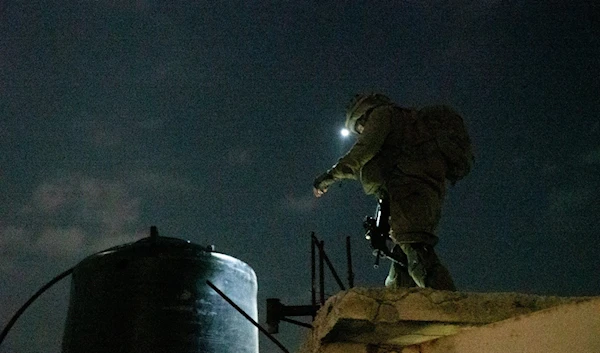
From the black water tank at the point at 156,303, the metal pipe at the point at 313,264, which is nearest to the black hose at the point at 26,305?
the black water tank at the point at 156,303

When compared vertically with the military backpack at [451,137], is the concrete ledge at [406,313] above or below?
below

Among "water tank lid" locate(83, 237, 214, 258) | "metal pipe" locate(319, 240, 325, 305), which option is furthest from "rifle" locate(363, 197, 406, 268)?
"water tank lid" locate(83, 237, 214, 258)

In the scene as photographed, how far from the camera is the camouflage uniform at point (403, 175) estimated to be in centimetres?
452

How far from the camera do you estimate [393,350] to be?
3.14 m

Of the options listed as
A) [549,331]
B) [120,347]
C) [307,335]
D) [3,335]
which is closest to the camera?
[549,331]

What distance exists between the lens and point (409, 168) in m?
4.74

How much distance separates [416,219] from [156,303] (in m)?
3.10

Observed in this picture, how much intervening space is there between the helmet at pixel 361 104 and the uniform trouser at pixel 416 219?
86cm

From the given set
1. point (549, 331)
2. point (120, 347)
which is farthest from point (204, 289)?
point (549, 331)

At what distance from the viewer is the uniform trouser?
4.44 metres

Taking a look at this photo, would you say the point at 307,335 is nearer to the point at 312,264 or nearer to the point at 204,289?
the point at 312,264

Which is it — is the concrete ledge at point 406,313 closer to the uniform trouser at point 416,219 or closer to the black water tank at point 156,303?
the uniform trouser at point 416,219

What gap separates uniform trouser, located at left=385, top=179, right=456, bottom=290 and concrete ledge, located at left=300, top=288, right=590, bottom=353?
1268 mm

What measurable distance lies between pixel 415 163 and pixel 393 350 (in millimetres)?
2038
